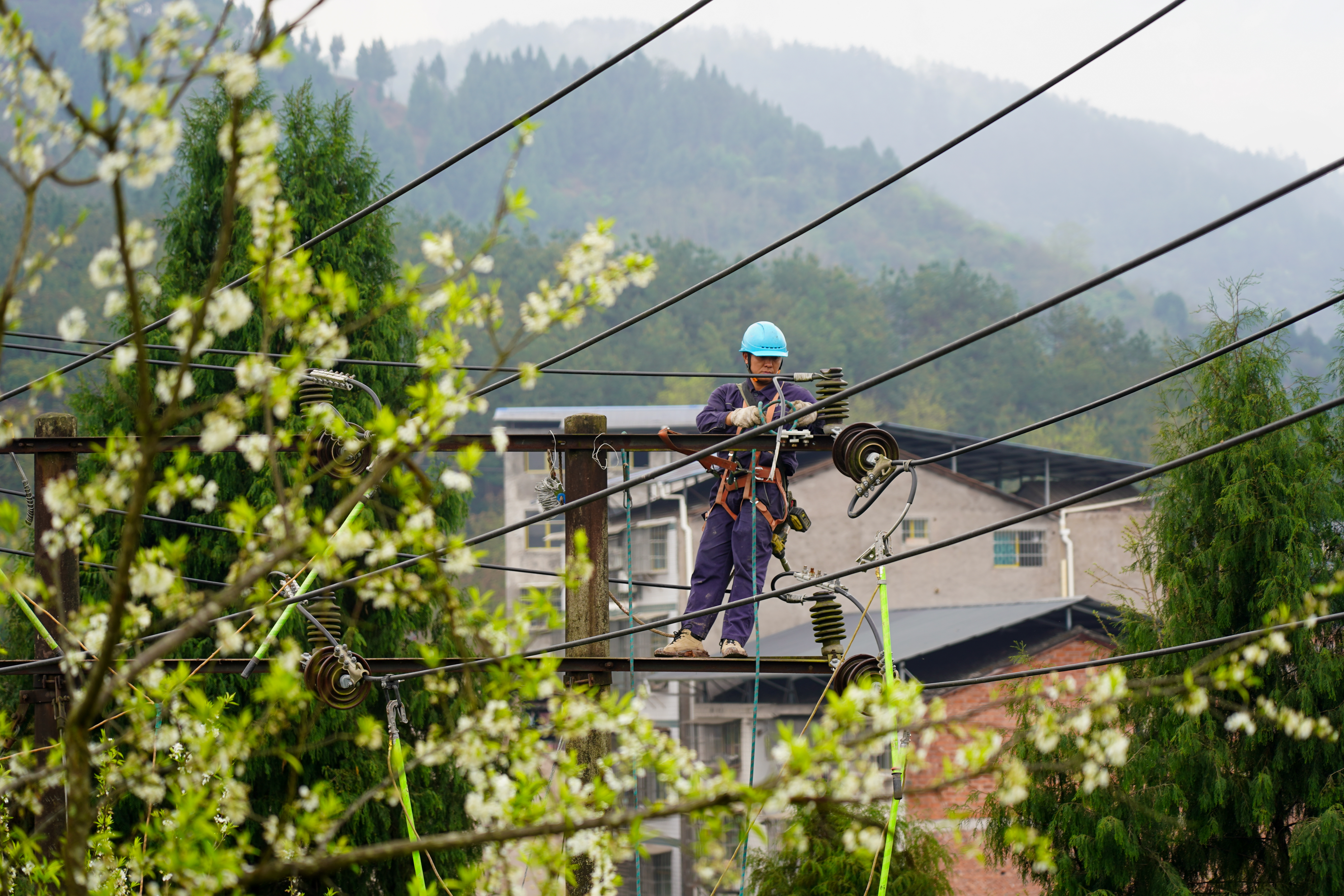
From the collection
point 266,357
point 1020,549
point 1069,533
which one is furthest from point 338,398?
point 1069,533

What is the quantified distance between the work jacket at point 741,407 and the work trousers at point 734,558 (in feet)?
A: 0.55

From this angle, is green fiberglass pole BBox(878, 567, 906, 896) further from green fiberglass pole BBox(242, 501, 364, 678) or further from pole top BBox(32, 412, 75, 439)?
pole top BBox(32, 412, 75, 439)

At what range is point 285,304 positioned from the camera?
379cm

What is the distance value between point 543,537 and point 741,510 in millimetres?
37169

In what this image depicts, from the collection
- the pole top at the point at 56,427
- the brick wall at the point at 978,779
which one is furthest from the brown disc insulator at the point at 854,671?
the brick wall at the point at 978,779

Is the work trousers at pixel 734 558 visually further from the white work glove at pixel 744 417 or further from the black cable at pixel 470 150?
the black cable at pixel 470 150

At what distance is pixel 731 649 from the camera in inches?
308

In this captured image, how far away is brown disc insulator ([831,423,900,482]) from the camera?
23.9 ft

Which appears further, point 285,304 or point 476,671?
point 476,671

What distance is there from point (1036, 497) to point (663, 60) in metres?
123

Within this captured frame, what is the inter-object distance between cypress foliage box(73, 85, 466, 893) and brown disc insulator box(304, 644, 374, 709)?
4.76 metres

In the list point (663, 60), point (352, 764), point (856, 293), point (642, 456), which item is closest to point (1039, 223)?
point (663, 60)

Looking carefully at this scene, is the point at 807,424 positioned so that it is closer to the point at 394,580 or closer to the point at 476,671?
the point at 476,671

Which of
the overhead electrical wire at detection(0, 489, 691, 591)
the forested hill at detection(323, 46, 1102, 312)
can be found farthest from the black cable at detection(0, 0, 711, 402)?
the forested hill at detection(323, 46, 1102, 312)
